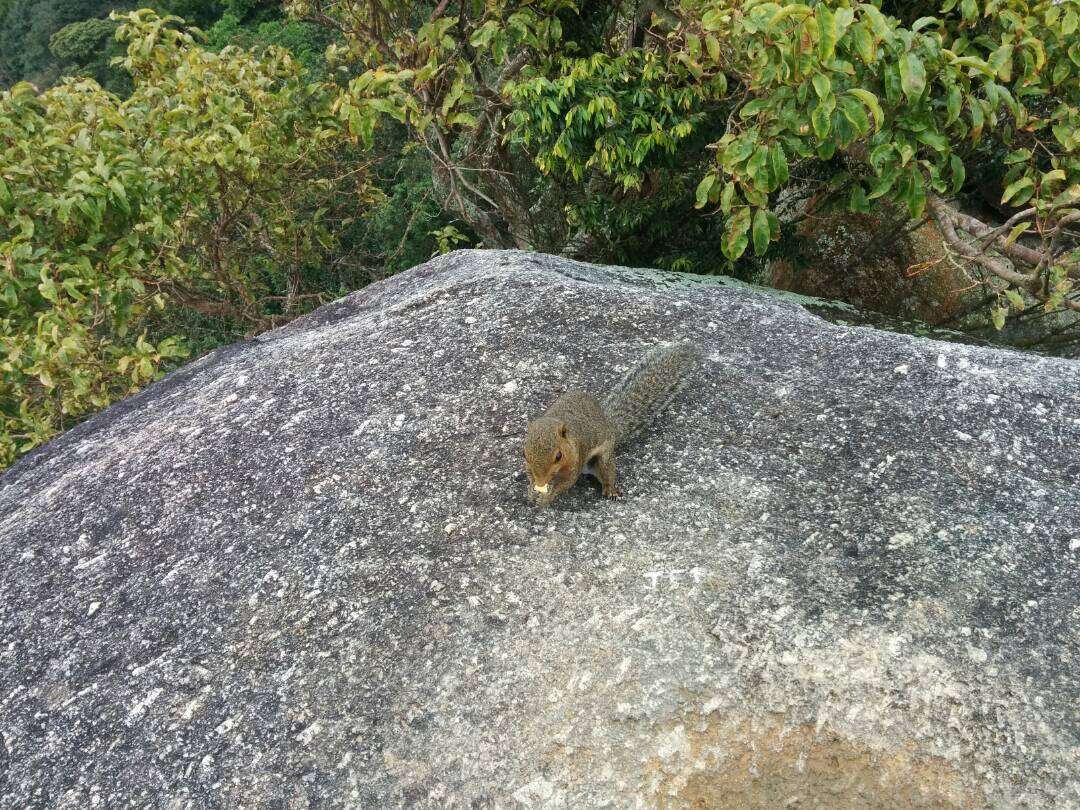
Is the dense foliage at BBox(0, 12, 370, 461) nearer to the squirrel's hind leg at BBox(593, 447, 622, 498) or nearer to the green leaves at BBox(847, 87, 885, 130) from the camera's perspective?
the squirrel's hind leg at BBox(593, 447, 622, 498)

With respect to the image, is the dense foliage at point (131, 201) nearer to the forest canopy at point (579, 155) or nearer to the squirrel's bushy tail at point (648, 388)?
the forest canopy at point (579, 155)

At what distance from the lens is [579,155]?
19.0ft

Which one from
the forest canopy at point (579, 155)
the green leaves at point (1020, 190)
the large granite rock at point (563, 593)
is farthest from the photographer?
the green leaves at point (1020, 190)

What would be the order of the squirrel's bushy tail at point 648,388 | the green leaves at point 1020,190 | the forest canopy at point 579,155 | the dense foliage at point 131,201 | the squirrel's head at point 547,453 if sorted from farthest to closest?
1. the dense foliage at point 131,201
2. the green leaves at point 1020,190
3. the forest canopy at point 579,155
4. the squirrel's bushy tail at point 648,388
5. the squirrel's head at point 547,453

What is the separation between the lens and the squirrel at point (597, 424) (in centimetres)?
259

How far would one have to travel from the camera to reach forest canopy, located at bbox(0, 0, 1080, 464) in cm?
377

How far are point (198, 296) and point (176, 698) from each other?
4985 mm

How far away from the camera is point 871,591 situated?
7.75 ft

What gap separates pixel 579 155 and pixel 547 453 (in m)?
3.79

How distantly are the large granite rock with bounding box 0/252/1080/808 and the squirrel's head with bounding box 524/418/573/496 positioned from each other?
0.65 feet

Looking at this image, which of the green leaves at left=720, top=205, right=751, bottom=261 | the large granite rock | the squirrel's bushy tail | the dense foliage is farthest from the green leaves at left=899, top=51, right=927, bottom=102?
the dense foliage

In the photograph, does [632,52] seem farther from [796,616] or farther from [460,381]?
[796,616]

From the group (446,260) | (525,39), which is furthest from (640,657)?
(525,39)

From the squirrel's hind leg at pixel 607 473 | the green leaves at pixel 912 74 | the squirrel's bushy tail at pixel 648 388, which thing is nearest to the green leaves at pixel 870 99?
the green leaves at pixel 912 74
